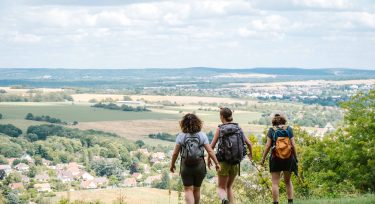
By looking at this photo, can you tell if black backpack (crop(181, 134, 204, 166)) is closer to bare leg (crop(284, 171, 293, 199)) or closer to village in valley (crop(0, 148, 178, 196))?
bare leg (crop(284, 171, 293, 199))

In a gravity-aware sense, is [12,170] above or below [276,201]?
below

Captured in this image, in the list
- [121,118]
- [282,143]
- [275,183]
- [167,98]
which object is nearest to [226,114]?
[282,143]

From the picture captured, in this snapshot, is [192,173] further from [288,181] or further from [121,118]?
[121,118]

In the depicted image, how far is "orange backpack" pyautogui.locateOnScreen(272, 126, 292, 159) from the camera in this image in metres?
10.9

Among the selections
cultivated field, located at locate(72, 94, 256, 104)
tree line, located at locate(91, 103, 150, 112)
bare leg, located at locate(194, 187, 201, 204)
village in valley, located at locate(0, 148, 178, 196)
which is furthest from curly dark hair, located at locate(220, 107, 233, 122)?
cultivated field, located at locate(72, 94, 256, 104)

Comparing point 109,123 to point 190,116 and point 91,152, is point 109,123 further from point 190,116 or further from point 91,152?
point 190,116

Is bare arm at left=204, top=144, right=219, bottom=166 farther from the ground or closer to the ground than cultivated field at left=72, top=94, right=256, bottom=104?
farther from the ground

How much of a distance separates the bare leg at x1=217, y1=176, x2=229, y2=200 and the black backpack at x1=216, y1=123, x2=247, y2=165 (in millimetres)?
349

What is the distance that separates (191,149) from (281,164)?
1814 millimetres

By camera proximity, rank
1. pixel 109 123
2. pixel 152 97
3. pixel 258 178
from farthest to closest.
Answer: pixel 152 97 → pixel 109 123 → pixel 258 178

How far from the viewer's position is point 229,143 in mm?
10609

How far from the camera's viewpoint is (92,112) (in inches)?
5236

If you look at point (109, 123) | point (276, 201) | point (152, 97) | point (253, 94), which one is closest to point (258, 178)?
point (276, 201)

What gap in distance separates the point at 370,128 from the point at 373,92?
1640 millimetres
